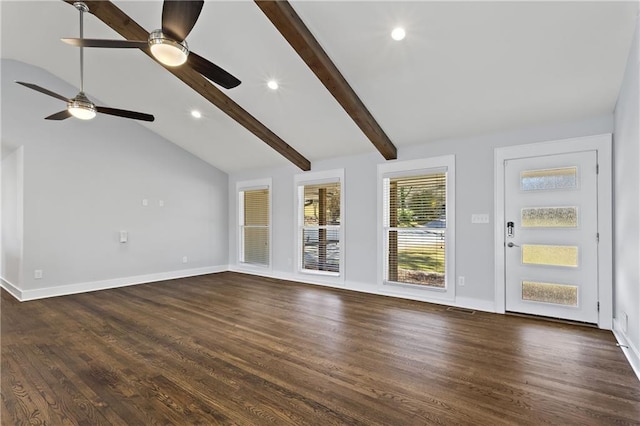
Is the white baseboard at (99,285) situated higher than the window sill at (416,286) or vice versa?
the window sill at (416,286)

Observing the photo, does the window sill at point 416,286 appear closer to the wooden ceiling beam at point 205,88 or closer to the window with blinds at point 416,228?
the window with blinds at point 416,228

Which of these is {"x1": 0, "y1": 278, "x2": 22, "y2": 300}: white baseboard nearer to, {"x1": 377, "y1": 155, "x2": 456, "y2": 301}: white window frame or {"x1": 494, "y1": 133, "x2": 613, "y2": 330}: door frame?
{"x1": 377, "y1": 155, "x2": 456, "y2": 301}: white window frame

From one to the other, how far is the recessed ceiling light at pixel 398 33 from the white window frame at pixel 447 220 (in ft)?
6.92

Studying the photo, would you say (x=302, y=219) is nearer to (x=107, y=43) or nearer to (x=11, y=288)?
(x=107, y=43)

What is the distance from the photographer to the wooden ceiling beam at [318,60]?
117 inches

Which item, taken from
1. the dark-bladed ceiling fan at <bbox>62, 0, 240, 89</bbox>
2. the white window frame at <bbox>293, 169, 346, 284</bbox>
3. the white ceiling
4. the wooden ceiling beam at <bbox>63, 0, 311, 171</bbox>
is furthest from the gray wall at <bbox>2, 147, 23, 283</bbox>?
the white window frame at <bbox>293, 169, 346, 284</bbox>

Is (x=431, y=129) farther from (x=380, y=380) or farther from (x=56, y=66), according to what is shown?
(x=56, y=66)

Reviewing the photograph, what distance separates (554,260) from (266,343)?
3.53m

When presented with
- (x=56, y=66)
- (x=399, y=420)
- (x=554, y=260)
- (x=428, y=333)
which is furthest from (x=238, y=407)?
(x=56, y=66)

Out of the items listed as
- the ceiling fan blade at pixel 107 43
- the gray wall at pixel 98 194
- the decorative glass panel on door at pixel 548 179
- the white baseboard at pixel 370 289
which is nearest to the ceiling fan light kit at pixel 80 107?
the ceiling fan blade at pixel 107 43

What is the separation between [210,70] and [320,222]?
397 centimetres

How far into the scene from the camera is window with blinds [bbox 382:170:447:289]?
484cm

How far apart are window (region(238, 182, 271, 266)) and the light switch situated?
13.5 ft

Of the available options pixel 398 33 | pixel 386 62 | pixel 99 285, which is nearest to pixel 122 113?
pixel 386 62
